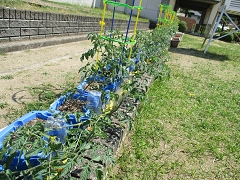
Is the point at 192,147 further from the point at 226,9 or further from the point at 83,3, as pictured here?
the point at 83,3

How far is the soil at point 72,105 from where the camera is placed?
255 cm

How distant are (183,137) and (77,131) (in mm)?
1789

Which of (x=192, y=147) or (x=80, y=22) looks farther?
(x=80, y=22)

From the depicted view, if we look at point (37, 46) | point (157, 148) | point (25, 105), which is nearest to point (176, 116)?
point (157, 148)

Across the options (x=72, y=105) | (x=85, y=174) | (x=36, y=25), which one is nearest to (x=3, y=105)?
(x=72, y=105)

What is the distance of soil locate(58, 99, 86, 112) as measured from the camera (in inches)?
100

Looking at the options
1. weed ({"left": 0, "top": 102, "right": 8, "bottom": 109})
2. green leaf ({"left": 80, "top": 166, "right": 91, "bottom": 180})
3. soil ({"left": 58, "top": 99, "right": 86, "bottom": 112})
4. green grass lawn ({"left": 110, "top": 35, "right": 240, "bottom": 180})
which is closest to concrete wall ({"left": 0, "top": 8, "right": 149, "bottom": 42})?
weed ({"left": 0, "top": 102, "right": 8, "bottom": 109})

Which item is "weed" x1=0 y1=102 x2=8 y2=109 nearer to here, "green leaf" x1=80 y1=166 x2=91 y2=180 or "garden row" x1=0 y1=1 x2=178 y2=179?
"garden row" x1=0 y1=1 x2=178 y2=179

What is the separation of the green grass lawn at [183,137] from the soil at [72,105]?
2.31 feet

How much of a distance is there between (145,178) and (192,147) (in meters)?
0.91

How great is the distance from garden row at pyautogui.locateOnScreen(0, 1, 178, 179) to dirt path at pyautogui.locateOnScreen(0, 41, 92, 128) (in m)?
0.85

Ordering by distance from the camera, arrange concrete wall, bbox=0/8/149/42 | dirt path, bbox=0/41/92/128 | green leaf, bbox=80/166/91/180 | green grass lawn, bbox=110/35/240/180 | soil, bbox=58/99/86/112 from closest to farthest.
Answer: green leaf, bbox=80/166/91/180
green grass lawn, bbox=110/35/240/180
soil, bbox=58/99/86/112
dirt path, bbox=0/41/92/128
concrete wall, bbox=0/8/149/42

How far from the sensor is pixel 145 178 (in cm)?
218

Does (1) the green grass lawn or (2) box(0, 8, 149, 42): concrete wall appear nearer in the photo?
(1) the green grass lawn
